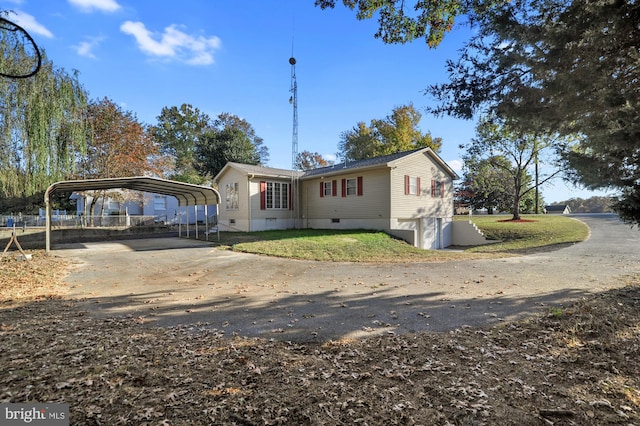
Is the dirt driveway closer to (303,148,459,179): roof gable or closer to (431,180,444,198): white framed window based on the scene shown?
(303,148,459,179): roof gable

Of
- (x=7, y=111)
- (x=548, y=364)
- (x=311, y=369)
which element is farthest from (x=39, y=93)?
(x=548, y=364)

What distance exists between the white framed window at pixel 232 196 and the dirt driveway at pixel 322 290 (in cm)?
851

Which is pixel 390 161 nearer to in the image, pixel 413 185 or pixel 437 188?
pixel 413 185

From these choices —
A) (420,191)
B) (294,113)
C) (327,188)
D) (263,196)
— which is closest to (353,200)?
(327,188)

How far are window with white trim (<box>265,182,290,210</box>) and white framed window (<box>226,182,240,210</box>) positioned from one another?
2093 millimetres

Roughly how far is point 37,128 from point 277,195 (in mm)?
12092

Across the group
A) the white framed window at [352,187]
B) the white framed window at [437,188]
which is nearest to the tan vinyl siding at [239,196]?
the white framed window at [352,187]

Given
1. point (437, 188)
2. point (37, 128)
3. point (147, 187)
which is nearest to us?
point (37, 128)

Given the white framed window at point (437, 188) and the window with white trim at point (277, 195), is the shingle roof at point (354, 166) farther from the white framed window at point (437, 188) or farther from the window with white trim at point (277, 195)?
the white framed window at point (437, 188)

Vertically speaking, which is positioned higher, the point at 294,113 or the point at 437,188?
the point at 294,113

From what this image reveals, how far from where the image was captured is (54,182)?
11.8 metres

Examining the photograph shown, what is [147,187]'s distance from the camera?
1616 centimetres

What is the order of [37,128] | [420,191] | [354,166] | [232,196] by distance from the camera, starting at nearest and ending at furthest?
1. [37,128]
2. [420,191]
3. [354,166]
4. [232,196]

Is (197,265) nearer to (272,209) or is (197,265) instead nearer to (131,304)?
(131,304)
